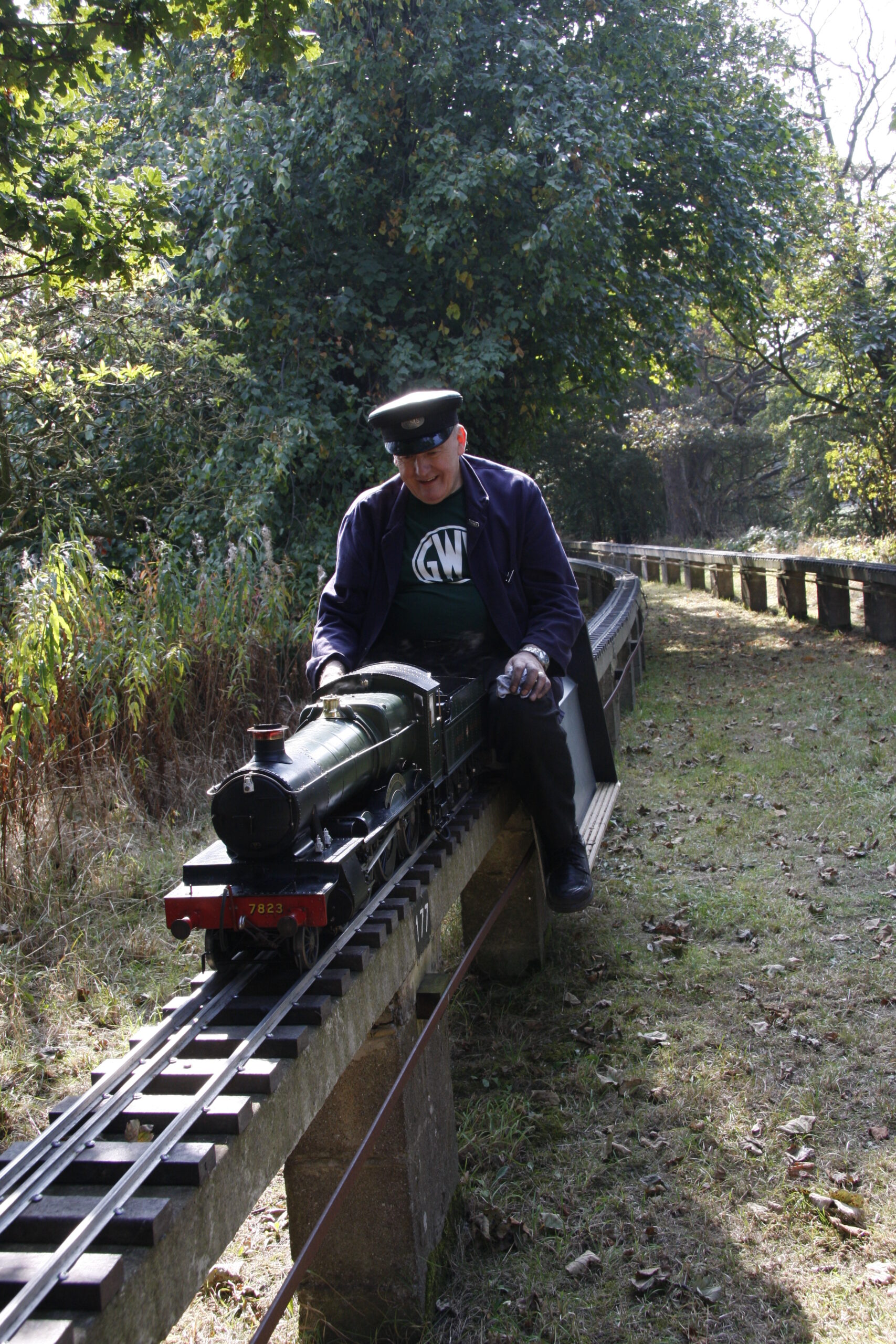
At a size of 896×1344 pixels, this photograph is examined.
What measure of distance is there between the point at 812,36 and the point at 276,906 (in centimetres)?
3659

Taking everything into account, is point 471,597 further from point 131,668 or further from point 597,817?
point 131,668

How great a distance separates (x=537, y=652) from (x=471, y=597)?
1.35 feet

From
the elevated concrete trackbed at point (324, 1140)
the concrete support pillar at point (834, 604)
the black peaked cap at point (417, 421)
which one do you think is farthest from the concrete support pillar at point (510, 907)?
the concrete support pillar at point (834, 604)

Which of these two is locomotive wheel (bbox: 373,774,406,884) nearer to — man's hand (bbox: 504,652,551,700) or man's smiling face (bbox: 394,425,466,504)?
man's hand (bbox: 504,652,551,700)

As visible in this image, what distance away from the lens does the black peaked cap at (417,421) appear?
4.26 m

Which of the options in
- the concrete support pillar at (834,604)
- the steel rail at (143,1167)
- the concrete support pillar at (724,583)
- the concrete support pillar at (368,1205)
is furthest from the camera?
the concrete support pillar at (724,583)

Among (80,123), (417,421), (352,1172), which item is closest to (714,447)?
(80,123)

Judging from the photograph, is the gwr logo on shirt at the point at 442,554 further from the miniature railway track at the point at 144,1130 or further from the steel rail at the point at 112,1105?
the steel rail at the point at 112,1105

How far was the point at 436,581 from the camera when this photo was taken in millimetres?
4648

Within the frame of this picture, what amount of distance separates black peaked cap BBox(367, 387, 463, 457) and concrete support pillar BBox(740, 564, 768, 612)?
46.3 ft

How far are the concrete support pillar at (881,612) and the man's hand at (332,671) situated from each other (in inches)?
387

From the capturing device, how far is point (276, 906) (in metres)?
2.74

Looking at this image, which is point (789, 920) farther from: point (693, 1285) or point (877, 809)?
point (693, 1285)

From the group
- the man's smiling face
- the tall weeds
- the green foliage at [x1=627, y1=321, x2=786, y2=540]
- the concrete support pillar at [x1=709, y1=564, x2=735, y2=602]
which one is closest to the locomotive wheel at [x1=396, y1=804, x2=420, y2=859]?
the man's smiling face
